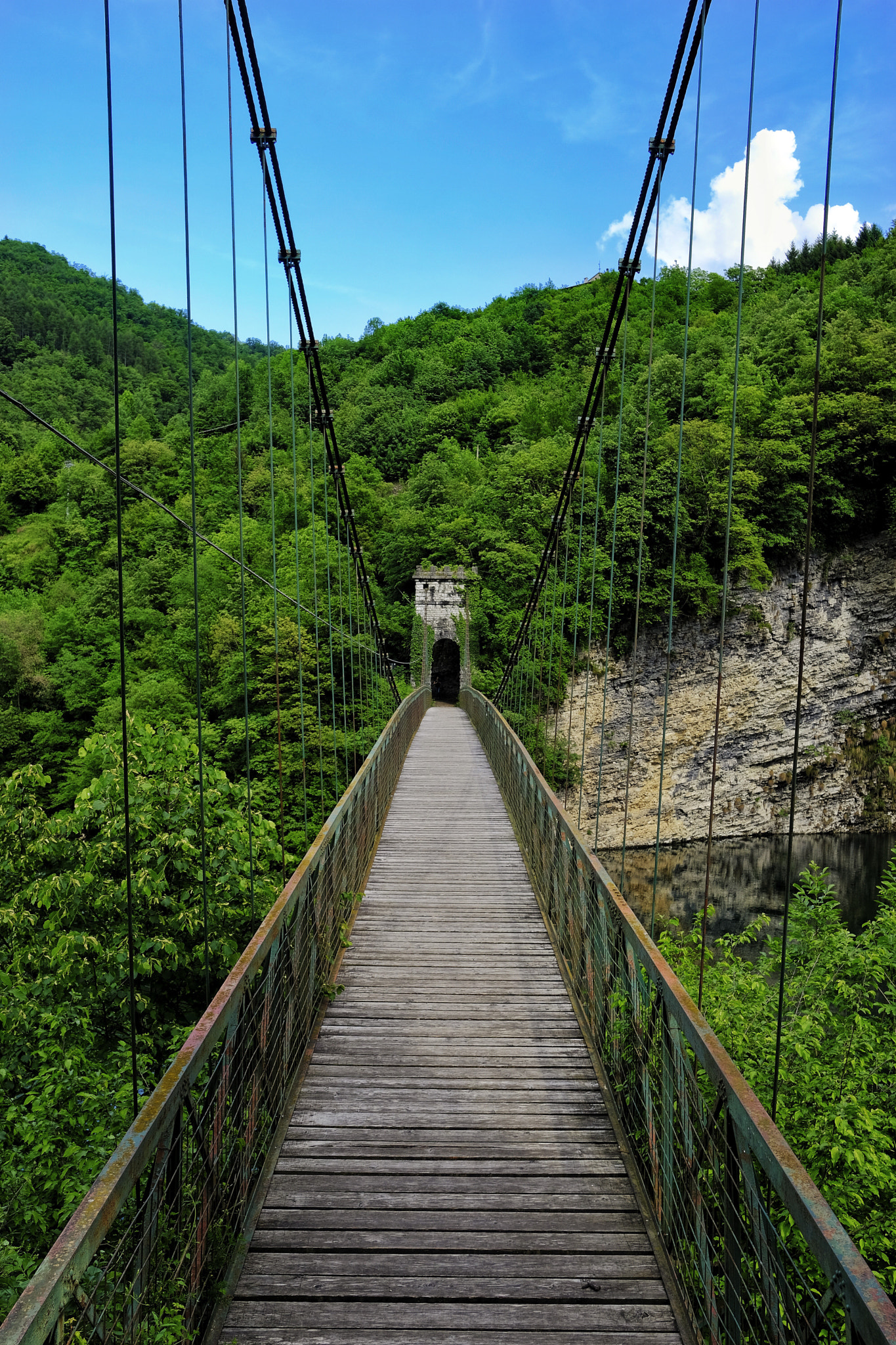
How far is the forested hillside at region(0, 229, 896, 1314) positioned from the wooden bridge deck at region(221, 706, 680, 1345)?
2.88 ft

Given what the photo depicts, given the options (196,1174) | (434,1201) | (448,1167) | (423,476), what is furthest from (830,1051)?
(423,476)

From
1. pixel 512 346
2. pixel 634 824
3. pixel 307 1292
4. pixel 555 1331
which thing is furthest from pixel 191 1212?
pixel 512 346

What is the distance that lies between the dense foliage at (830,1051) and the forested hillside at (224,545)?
11.4 feet

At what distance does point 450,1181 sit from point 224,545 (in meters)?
24.1

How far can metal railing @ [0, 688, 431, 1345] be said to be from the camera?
45.5 inches

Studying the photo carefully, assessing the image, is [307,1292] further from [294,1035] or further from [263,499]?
[263,499]

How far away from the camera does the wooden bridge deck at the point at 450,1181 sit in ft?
5.71

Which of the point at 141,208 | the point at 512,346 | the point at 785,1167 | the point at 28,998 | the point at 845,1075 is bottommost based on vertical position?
the point at 845,1075

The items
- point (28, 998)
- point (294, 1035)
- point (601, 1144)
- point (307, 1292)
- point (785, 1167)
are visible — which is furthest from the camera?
point (28, 998)

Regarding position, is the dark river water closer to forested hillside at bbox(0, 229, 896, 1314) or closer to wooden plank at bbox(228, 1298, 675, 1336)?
forested hillside at bbox(0, 229, 896, 1314)

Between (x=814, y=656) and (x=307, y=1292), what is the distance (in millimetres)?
21684

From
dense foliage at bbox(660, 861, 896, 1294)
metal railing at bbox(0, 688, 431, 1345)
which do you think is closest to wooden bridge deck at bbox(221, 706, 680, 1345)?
metal railing at bbox(0, 688, 431, 1345)

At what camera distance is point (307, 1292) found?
179cm

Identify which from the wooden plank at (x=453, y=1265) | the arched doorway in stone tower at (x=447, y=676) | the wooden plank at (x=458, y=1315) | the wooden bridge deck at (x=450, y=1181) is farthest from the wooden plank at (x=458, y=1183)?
the arched doorway in stone tower at (x=447, y=676)
